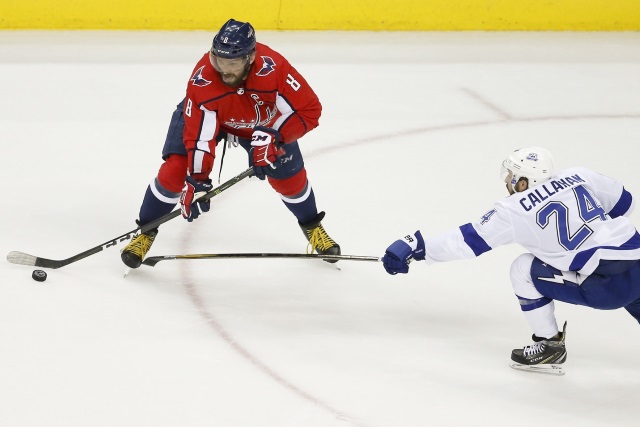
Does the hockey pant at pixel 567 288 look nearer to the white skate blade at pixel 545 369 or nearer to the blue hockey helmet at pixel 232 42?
the white skate blade at pixel 545 369

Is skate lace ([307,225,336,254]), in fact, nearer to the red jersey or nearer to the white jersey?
the red jersey

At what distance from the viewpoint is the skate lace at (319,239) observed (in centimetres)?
404

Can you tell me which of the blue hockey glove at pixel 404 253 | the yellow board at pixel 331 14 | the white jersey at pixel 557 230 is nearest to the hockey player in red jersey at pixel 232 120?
the blue hockey glove at pixel 404 253

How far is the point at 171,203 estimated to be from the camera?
12.7 ft

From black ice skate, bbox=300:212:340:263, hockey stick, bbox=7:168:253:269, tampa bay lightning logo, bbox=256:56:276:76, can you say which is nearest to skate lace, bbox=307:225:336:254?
black ice skate, bbox=300:212:340:263

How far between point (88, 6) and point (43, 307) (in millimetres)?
3600

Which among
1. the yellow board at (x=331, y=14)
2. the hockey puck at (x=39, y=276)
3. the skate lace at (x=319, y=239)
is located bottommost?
the hockey puck at (x=39, y=276)

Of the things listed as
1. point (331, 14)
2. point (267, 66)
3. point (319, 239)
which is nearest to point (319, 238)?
point (319, 239)

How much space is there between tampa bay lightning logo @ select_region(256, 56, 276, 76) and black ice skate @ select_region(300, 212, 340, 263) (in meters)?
0.67

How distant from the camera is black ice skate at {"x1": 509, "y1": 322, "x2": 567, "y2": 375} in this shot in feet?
10.6

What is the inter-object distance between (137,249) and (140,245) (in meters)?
0.02

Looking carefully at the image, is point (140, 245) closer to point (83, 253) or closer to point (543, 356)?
point (83, 253)

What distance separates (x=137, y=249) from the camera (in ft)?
12.6

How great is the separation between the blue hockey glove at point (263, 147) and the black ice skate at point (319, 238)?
48cm
